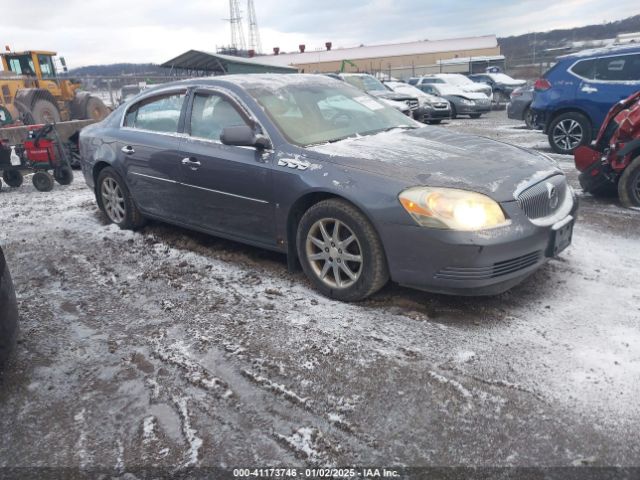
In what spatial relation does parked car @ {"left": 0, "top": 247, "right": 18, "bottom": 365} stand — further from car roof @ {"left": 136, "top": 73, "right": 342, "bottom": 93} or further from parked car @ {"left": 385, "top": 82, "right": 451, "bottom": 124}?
parked car @ {"left": 385, "top": 82, "right": 451, "bottom": 124}

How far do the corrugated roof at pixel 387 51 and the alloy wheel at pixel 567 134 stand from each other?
50.6m

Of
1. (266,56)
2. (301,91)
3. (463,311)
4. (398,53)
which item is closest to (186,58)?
(301,91)

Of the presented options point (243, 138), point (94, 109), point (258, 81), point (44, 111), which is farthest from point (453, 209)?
point (94, 109)

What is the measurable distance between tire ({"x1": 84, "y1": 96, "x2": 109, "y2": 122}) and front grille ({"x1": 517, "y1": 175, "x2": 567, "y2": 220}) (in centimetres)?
1591

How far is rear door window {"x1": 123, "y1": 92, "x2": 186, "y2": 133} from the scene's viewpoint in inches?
183

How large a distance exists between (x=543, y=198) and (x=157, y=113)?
11.9ft

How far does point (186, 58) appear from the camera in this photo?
26875 mm

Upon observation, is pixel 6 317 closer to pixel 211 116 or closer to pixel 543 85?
pixel 211 116

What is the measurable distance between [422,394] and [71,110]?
17.2 m

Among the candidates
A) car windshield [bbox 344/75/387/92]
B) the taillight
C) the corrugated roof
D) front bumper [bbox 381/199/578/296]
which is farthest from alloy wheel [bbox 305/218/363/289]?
the corrugated roof

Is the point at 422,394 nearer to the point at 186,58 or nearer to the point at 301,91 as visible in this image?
the point at 301,91

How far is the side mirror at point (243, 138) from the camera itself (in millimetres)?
3732

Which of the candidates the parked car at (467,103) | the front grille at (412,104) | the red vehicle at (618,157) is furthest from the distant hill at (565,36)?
the red vehicle at (618,157)

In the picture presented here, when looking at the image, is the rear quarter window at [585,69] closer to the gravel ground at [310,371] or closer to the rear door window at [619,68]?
the rear door window at [619,68]
